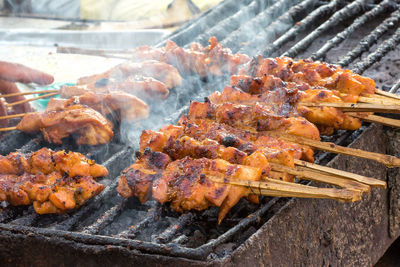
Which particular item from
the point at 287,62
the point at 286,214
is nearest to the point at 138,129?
the point at 287,62

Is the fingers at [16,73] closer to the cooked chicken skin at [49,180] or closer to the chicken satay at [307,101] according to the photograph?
the cooked chicken skin at [49,180]

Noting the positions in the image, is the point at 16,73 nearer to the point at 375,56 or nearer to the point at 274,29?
the point at 274,29

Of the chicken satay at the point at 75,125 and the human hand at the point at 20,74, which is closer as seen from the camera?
the chicken satay at the point at 75,125

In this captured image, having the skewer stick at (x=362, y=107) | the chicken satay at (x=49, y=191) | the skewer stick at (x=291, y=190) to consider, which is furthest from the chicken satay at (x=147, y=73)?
the skewer stick at (x=291, y=190)

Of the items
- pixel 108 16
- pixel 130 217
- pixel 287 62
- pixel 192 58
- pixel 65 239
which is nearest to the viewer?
pixel 65 239

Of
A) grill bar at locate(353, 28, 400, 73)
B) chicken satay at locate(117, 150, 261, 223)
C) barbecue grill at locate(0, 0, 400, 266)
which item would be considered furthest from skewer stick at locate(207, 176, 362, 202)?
grill bar at locate(353, 28, 400, 73)

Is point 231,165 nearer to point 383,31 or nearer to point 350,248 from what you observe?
point 350,248

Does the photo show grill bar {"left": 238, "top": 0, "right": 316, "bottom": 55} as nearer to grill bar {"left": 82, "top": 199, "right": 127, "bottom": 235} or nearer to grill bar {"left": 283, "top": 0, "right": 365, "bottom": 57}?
grill bar {"left": 283, "top": 0, "right": 365, "bottom": 57}
